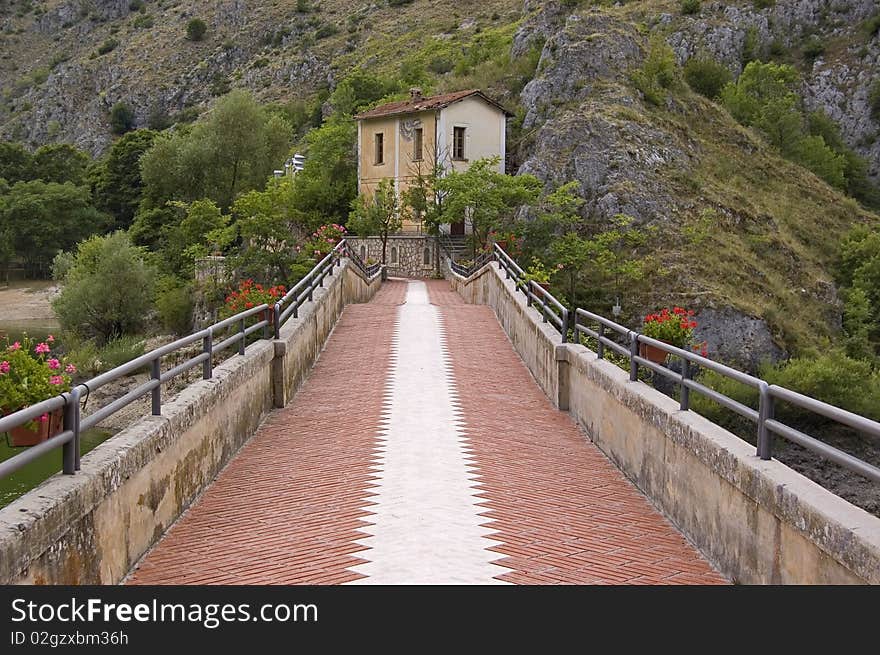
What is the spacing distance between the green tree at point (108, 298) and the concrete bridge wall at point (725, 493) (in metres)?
45.3

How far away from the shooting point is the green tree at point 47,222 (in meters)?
80.5

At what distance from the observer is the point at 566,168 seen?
52.8 m

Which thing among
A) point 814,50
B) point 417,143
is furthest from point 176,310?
point 814,50

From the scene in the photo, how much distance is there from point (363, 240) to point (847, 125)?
181 feet

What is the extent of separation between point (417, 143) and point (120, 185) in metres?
39.9

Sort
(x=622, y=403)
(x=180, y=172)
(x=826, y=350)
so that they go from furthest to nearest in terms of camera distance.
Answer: (x=180, y=172), (x=826, y=350), (x=622, y=403)

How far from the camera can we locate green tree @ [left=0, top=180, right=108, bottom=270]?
80.5 metres

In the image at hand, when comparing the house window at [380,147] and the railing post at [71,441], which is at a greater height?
the house window at [380,147]

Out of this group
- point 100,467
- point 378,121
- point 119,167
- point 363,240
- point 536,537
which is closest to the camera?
point 100,467

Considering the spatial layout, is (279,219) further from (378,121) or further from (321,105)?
(321,105)

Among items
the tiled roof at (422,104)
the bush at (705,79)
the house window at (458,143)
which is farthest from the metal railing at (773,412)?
the bush at (705,79)

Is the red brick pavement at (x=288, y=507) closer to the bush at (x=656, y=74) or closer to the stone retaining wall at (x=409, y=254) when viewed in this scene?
the stone retaining wall at (x=409, y=254)

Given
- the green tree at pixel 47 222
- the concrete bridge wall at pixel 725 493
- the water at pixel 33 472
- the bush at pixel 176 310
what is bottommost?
the water at pixel 33 472

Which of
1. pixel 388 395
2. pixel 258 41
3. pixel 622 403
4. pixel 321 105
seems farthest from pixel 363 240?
pixel 258 41
